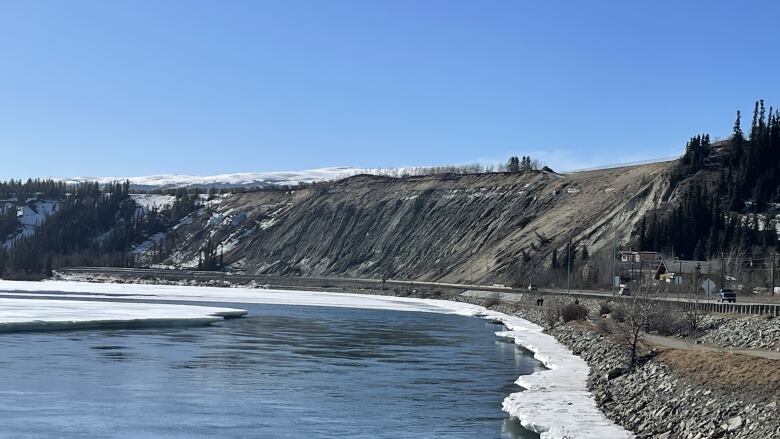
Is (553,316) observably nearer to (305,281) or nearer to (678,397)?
(678,397)

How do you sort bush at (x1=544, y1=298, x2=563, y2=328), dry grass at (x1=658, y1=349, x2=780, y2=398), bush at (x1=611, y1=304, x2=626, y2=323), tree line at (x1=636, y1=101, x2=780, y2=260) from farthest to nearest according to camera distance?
tree line at (x1=636, y1=101, x2=780, y2=260)
bush at (x1=544, y1=298, x2=563, y2=328)
bush at (x1=611, y1=304, x2=626, y2=323)
dry grass at (x1=658, y1=349, x2=780, y2=398)

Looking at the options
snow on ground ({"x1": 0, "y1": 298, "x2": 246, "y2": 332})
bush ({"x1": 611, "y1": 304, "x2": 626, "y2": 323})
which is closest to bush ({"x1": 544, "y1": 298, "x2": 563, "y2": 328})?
bush ({"x1": 611, "y1": 304, "x2": 626, "y2": 323})

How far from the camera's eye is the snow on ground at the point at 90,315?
49.1 meters

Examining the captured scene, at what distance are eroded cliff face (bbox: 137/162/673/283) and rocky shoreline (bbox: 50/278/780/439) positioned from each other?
63.9m

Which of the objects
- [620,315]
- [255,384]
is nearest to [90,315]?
[255,384]

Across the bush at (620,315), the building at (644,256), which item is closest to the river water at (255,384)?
the bush at (620,315)

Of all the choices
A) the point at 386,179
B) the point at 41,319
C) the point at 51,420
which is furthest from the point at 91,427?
the point at 386,179

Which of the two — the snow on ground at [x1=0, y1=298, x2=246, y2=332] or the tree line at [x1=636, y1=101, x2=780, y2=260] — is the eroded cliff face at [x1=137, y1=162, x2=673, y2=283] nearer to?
the tree line at [x1=636, y1=101, x2=780, y2=260]

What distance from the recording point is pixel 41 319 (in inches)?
2003

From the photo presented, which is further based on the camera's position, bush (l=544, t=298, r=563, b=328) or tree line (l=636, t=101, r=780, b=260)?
tree line (l=636, t=101, r=780, b=260)

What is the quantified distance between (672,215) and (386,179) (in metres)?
71.2

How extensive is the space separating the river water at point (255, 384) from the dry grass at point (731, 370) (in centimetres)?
464

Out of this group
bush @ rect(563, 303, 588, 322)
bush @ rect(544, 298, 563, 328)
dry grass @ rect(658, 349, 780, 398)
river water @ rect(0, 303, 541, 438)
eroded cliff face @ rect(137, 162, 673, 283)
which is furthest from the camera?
eroded cliff face @ rect(137, 162, 673, 283)

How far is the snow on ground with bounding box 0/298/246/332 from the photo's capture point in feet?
161
